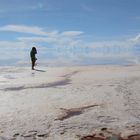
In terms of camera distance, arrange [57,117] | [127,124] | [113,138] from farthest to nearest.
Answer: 1. [57,117]
2. [127,124]
3. [113,138]

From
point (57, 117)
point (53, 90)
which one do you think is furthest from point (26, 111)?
point (53, 90)

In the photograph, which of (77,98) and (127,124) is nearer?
(127,124)

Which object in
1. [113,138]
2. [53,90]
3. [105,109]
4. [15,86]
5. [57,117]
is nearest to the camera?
[113,138]

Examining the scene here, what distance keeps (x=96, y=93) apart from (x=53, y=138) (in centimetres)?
815

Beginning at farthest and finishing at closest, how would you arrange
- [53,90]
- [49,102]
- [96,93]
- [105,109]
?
[53,90] → [96,93] → [49,102] → [105,109]

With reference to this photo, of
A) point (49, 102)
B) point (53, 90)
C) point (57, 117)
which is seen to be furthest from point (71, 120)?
point (53, 90)

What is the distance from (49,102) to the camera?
1722cm

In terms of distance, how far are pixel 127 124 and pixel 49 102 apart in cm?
530

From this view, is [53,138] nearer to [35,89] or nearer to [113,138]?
[113,138]

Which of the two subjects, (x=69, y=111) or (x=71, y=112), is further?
(x=69, y=111)

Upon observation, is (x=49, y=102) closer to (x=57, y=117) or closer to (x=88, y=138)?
(x=57, y=117)

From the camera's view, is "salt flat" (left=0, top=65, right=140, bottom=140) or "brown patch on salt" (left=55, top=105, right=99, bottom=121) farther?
"brown patch on salt" (left=55, top=105, right=99, bottom=121)

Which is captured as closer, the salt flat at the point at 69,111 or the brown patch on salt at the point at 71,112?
the salt flat at the point at 69,111

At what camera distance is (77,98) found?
59.4 feet
